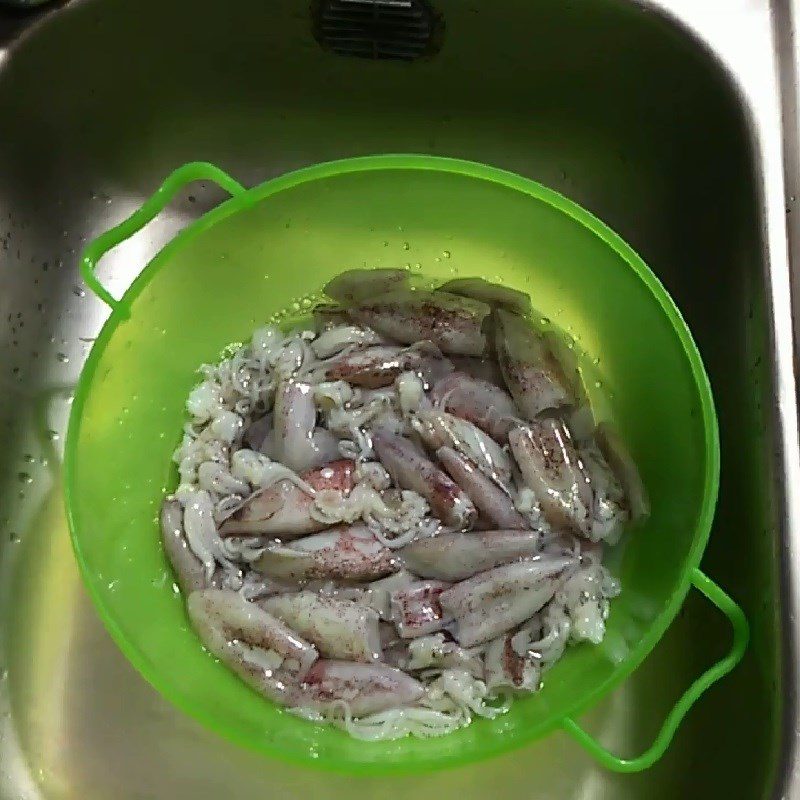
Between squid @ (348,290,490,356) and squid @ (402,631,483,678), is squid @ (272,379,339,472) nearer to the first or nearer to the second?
squid @ (348,290,490,356)

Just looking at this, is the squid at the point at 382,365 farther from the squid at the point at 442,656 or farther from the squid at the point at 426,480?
the squid at the point at 442,656

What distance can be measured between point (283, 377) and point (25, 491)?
0.32m

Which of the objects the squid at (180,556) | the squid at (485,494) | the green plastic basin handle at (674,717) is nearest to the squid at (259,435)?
the squid at (180,556)

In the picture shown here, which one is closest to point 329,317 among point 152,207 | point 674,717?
point 152,207

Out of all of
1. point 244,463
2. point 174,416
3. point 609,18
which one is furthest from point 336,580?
point 609,18

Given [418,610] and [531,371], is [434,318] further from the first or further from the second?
[418,610]

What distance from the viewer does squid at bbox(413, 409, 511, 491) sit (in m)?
0.93

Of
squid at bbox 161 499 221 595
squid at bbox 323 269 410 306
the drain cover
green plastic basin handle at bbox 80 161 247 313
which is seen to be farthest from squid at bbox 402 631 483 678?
the drain cover

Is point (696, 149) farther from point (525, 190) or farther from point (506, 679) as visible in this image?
point (506, 679)

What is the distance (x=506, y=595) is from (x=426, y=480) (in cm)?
14

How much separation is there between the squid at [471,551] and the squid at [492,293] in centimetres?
25

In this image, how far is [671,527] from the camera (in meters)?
0.85

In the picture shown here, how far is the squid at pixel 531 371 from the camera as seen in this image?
3.05 ft

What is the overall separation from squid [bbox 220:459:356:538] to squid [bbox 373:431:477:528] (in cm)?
5
